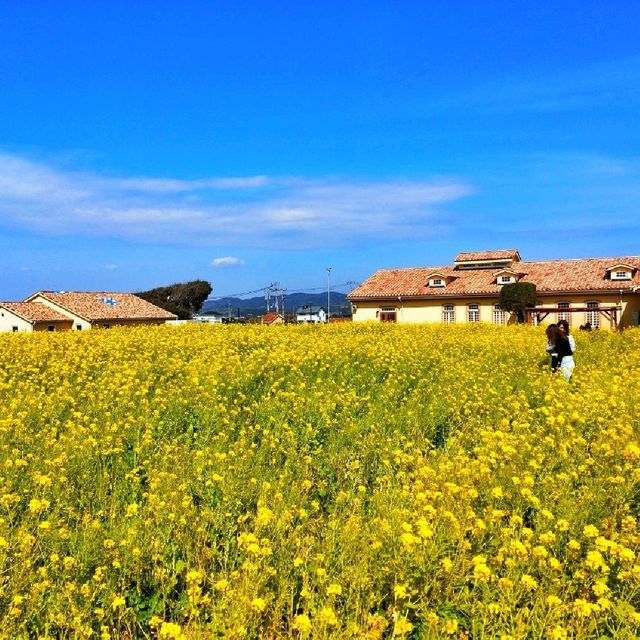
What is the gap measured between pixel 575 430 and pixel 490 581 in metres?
3.57

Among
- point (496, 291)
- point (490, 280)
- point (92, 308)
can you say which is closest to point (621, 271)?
point (496, 291)

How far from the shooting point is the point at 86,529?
3664mm

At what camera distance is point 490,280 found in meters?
40.7

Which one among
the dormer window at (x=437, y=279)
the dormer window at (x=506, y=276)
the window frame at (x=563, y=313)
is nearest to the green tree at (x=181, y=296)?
the dormer window at (x=437, y=279)

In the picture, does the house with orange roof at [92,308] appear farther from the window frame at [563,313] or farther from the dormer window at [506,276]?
the window frame at [563,313]

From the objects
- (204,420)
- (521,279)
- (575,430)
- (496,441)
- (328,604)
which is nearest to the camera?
(328,604)

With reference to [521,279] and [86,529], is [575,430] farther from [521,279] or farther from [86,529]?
[521,279]

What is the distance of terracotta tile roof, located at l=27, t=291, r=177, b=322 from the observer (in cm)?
4617

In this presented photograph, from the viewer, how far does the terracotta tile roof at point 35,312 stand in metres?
43.3

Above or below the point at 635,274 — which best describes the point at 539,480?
below

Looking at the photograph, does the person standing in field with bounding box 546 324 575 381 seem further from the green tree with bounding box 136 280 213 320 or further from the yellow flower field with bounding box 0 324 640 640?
the green tree with bounding box 136 280 213 320

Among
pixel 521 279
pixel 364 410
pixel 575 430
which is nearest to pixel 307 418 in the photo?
pixel 364 410

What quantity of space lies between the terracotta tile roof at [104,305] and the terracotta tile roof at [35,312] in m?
0.83

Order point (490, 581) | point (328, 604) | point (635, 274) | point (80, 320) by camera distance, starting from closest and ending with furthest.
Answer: point (328, 604) < point (490, 581) < point (635, 274) < point (80, 320)
